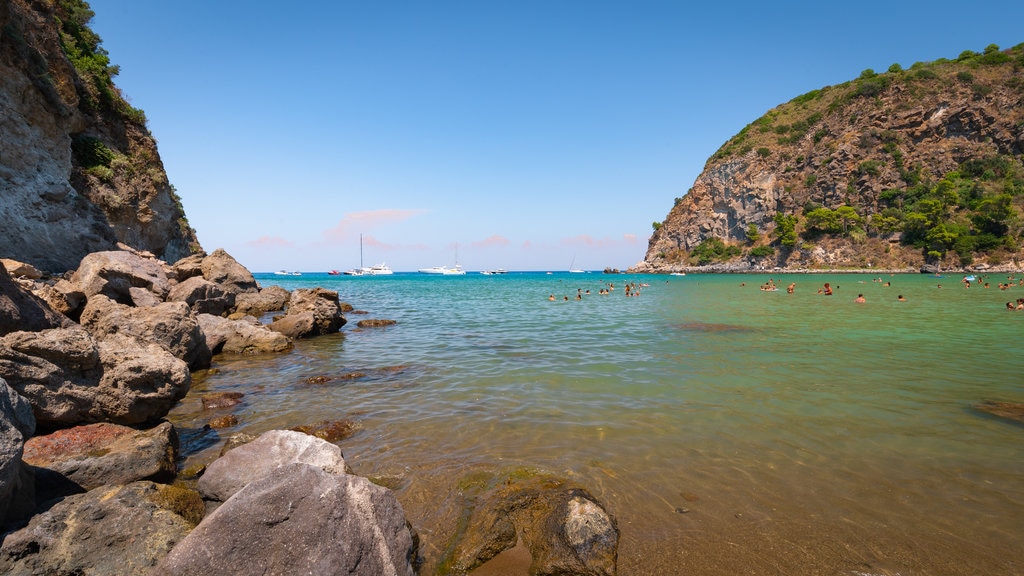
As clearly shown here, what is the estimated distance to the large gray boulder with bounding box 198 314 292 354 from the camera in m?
14.8

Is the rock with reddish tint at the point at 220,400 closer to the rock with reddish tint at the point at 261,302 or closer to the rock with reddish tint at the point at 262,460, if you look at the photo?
the rock with reddish tint at the point at 262,460

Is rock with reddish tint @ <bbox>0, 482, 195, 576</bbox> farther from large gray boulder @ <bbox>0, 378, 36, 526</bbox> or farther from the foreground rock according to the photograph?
the foreground rock

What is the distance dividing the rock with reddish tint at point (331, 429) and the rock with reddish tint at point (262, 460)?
2.29 m

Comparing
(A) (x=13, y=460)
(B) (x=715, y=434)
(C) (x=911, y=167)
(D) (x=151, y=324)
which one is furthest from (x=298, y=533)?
(C) (x=911, y=167)

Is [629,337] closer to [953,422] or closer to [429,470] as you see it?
[953,422]

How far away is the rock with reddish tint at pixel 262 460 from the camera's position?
4656 mm

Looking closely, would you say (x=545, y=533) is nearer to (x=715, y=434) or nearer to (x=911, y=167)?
(x=715, y=434)

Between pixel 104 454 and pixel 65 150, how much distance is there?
22951 mm

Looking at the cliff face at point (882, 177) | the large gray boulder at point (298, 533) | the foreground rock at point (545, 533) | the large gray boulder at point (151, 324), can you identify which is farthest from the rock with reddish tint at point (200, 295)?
the cliff face at point (882, 177)

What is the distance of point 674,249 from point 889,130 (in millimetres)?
56996

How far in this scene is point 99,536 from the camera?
3580 mm

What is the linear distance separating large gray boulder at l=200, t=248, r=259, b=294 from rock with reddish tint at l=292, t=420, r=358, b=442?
18245mm

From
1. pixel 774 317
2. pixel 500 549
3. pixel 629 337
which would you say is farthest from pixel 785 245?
pixel 500 549

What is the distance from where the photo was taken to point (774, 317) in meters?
23.2
